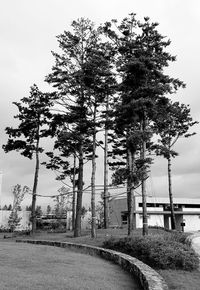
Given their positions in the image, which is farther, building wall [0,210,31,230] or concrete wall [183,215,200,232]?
concrete wall [183,215,200,232]

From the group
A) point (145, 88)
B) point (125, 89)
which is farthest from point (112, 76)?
point (145, 88)

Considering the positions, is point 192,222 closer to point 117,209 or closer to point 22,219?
point 117,209

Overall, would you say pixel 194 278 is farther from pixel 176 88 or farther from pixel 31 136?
pixel 31 136

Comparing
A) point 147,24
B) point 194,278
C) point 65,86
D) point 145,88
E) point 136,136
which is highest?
point 147,24

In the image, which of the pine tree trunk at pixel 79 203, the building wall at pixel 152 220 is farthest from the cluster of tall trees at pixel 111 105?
the building wall at pixel 152 220

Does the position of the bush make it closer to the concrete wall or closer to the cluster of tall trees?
the cluster of tall trees

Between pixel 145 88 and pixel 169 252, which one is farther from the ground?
pixel 145 88

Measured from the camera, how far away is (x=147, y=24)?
1995 cm

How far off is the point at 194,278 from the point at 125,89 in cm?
1336

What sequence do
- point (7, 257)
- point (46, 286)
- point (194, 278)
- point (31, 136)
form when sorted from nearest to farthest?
point (46, 286), point (194, 278), point (7, 257), point (31, 136)

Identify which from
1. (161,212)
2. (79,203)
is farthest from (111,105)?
(161,212)

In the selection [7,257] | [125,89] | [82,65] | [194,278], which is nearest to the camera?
[194,278]

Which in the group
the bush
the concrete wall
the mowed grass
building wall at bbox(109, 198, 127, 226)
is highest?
building wall at bbox(109, 198, 127, 226)

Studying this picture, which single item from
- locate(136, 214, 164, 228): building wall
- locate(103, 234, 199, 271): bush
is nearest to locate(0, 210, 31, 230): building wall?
locate(136, 214, 164, 228): building wall
